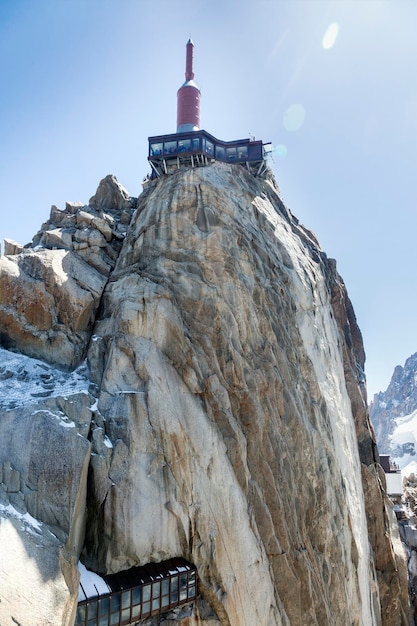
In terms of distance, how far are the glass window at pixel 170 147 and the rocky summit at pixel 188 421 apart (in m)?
4.88

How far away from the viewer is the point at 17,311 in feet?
116

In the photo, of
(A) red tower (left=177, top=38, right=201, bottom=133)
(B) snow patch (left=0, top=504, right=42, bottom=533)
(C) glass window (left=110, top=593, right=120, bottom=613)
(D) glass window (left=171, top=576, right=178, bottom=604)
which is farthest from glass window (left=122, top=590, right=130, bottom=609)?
(A) red tower (left=177, top=38, right=201, bottom=133)

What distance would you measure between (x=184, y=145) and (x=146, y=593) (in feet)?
153

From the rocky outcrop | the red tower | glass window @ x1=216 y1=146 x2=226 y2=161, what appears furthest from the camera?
the red tower

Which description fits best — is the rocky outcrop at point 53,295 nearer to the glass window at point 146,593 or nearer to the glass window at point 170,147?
the glass window at point 146,593

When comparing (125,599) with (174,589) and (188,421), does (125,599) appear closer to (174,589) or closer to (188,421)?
(174,589)

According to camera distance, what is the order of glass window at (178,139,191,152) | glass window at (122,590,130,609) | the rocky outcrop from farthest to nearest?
glass window at (178,139,191,152)
the rocky outcrop
glass window at (122,590,130,609)

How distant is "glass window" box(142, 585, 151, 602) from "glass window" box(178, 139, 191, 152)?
45.7m

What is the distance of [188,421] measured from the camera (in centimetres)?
2997

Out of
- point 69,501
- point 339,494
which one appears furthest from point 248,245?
point 69,501

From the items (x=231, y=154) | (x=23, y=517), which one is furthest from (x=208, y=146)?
(x=23, y=517)

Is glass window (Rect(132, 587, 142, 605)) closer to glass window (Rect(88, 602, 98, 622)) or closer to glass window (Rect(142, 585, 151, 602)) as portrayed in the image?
glass window (Rect(142, 585, 151, 602))

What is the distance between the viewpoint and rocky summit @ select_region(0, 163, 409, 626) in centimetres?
2397

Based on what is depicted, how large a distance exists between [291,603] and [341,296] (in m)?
40.2
